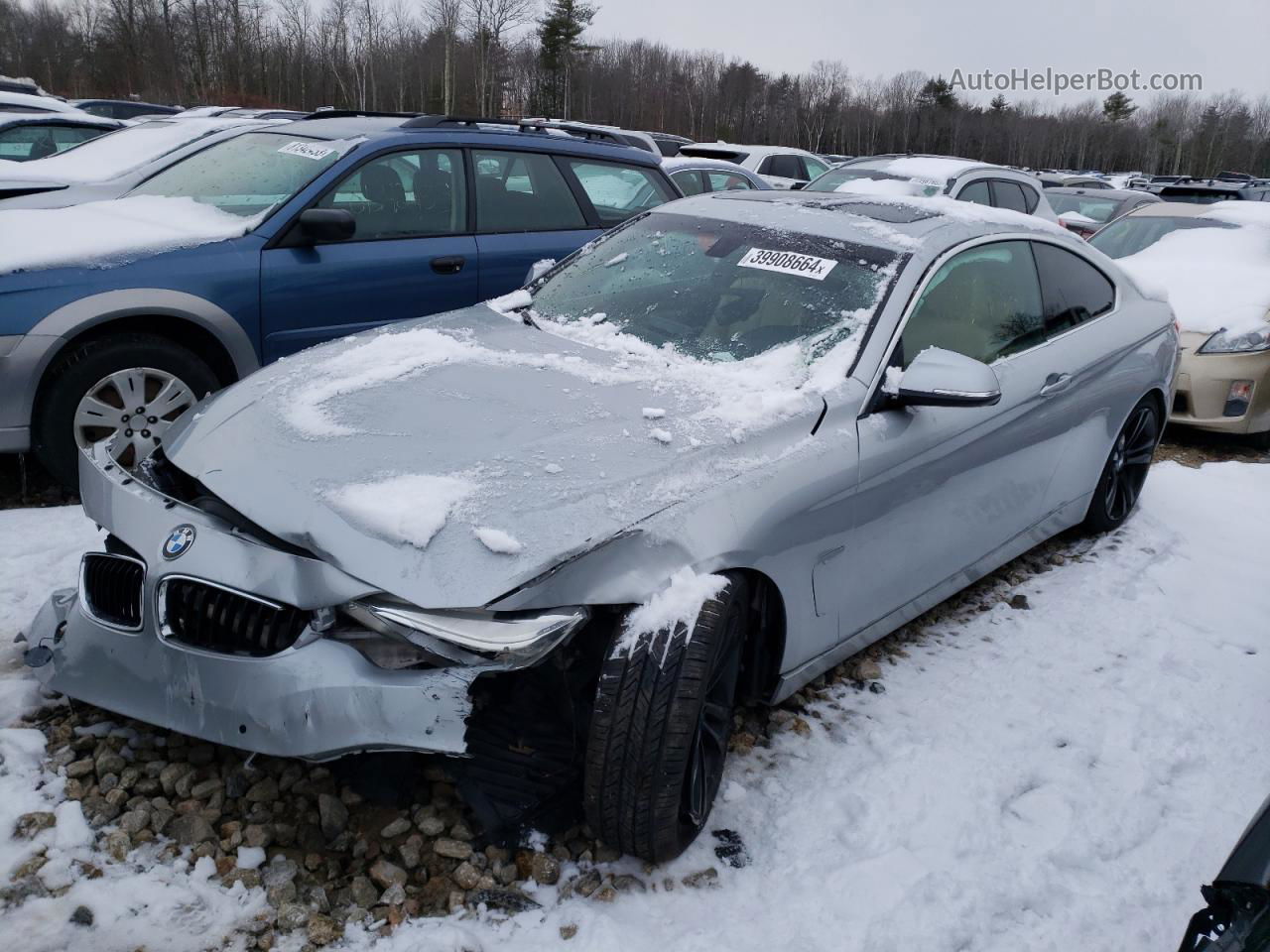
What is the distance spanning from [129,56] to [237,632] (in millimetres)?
48717

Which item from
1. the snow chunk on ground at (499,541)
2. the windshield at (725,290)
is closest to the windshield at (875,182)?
the windshield at (725,290)

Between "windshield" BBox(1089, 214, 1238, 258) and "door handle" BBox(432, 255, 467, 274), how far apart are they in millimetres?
5621

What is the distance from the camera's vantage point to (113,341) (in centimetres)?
412

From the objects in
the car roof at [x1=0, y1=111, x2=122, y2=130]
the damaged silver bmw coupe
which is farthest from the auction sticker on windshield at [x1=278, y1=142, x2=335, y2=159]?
the car roof at [x1=0, y1=111, x2=122, y2=130]

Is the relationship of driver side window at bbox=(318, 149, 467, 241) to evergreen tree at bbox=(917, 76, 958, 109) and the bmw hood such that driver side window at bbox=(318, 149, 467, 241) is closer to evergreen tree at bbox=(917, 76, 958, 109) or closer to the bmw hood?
the bmw hood

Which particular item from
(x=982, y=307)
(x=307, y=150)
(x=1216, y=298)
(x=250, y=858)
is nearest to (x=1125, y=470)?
(x=982, y=307)

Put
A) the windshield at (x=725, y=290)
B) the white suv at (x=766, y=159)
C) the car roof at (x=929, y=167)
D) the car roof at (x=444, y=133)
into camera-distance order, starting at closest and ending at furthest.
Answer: the windshield at (x=725, y=290) → the car roof at (x=444, y=133) → the car roof at (x=929, y=167) → the white suv at (x=766, y=159)

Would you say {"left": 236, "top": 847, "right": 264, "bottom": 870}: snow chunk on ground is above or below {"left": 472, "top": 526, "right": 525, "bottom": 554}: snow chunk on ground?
below

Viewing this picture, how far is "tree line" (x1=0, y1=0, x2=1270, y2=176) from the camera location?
43.9 meters

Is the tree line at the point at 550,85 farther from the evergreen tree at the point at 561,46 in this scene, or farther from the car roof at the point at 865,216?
the car roof at the point at 865,216

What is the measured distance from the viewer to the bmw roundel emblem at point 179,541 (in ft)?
7.60

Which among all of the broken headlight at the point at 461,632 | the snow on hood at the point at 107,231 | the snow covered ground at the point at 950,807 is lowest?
the snow covered ground at the point at 950,807

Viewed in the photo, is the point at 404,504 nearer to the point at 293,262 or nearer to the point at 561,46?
the point at 293,262

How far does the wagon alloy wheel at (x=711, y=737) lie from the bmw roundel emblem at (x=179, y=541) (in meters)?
1.28
